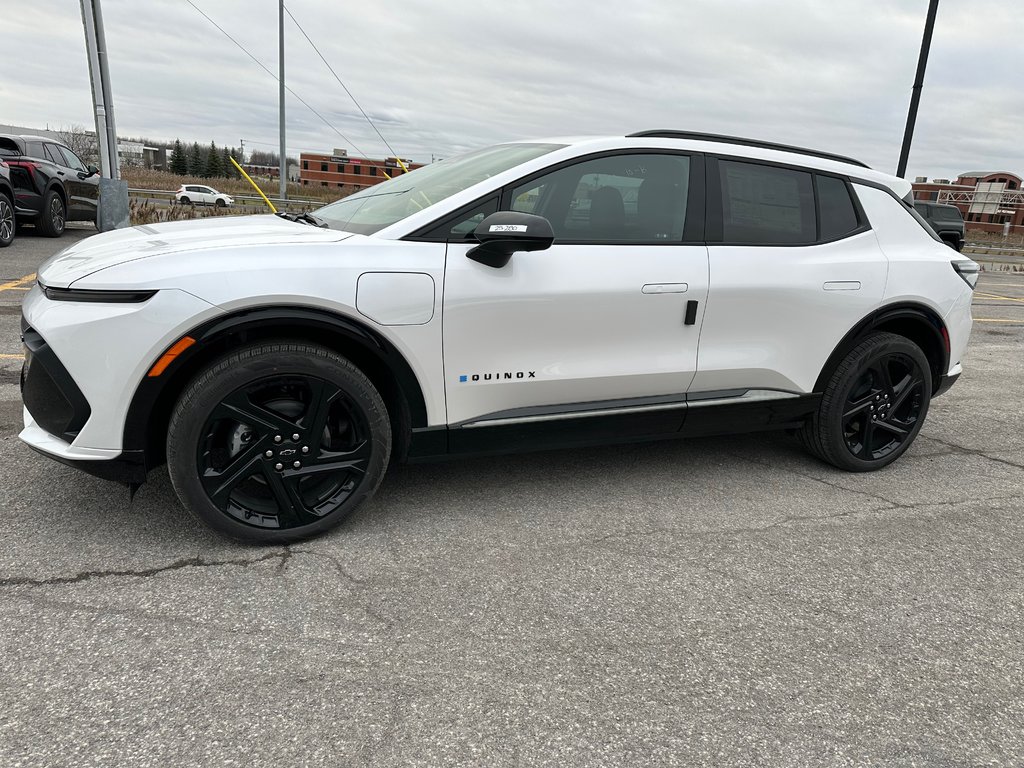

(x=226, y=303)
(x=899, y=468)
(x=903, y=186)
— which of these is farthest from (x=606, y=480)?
(x=903, y=186)

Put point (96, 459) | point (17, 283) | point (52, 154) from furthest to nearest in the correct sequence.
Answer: point (52, 154)
point (17, 283)
point (96, 459)

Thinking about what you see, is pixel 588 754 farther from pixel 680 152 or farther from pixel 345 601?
pixel 680 152

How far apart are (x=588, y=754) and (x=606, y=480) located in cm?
191

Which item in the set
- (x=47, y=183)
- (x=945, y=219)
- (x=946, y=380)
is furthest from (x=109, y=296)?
(x=945, y=219)

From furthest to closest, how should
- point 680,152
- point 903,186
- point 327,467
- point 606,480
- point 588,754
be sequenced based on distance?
point 903,186, point 606,480, point 680,152, point 327,467, point 588,754

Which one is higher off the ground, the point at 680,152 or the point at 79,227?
the point at 680,152

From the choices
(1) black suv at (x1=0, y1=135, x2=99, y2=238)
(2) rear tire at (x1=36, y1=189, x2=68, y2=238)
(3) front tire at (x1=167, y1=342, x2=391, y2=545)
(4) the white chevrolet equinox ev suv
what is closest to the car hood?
(4) the white chevrolet equinox ev suv

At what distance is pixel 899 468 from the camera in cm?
416

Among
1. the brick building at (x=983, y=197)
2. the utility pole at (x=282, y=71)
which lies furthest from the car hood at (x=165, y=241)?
the brick building at (x=983, y=197)

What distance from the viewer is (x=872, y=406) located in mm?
3916

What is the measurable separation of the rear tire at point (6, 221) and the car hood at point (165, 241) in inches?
344

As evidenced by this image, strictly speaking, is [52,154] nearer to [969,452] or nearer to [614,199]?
[614,199]

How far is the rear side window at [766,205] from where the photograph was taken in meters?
3.43

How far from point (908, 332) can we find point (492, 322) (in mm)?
2587
